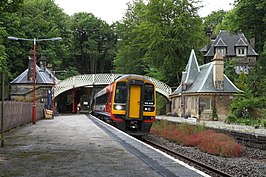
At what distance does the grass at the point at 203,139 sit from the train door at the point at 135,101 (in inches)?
120

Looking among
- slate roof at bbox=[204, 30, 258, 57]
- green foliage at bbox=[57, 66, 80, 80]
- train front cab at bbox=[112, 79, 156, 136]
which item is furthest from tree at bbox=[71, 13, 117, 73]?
train front cab at bbox=[112, 79, 156, 136]

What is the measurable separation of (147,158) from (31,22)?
4950cm

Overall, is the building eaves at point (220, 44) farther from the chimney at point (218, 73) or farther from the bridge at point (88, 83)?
the chimney at point (218, 73)

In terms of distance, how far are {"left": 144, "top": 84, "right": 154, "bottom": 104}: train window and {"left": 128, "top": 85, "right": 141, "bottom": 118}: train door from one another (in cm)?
39

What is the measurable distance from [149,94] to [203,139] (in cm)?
390

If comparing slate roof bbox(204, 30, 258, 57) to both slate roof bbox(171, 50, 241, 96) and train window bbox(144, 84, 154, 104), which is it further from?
train window bbox(144, 84, 154, 104)

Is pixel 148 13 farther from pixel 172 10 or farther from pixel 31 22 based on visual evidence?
pixel 31 22

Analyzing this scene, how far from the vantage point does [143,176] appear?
696cm

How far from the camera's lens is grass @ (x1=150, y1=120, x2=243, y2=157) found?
16703mm

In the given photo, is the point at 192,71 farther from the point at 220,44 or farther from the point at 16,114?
the point at 16,114

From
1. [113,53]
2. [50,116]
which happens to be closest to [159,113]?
[50,116]

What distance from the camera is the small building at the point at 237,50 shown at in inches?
2196

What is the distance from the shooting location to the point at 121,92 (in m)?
21.2

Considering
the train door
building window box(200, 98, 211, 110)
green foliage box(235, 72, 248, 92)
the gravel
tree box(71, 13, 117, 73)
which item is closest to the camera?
the gravel
